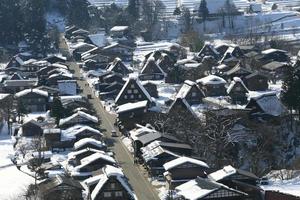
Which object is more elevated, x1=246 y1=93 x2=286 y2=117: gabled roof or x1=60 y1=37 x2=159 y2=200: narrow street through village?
x1=246 y1=93 x2=286 y2=117: gabled roof

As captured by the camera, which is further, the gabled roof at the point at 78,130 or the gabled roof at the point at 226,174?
the gabled roof at the point at 78,130

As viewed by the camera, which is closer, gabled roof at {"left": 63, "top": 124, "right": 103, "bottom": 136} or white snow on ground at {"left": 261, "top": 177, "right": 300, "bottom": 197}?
white snow on ground at {"left": 261, "top": 177, "right": 300, "bottom": 197}

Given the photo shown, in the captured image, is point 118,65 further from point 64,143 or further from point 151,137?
point 151,137

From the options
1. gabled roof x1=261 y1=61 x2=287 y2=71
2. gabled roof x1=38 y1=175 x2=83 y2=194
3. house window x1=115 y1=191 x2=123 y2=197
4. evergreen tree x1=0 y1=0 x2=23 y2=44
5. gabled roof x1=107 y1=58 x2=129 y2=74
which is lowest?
gabled roof x1=261 y1=61 x2=287 y2=71

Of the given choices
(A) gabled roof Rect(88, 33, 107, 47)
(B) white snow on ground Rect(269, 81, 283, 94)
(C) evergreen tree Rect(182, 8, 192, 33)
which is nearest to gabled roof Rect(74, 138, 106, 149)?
(B) white snow on ground Rect(269, 81, 283, 94)

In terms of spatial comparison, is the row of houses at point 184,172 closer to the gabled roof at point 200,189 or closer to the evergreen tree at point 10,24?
the gabled roof at point 200,189

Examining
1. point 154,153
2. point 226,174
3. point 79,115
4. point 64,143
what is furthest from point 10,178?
point 226,174

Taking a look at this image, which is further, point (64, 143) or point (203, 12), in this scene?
point (203, 12)

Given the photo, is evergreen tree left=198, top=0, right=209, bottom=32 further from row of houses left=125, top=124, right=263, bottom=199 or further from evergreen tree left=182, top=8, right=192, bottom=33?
row of houses left=125, top=124, right=263, bottom=199

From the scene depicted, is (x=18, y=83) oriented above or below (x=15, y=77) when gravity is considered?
above

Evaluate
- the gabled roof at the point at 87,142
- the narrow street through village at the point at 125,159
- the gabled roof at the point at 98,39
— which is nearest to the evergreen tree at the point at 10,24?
the gabled roof at the point at 98,39
